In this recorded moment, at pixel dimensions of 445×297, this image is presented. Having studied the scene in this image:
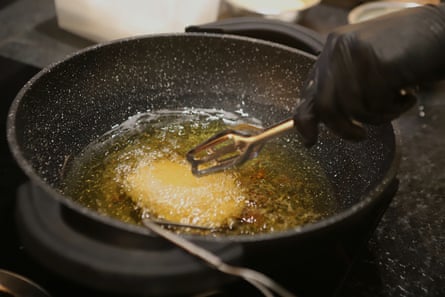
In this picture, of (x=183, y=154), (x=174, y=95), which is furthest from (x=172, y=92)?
(x=183, y=154)

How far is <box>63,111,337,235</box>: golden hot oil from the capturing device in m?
0.75

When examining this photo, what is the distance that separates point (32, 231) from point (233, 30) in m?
0.60

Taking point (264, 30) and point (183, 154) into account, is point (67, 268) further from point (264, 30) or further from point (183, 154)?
point (264, 30)

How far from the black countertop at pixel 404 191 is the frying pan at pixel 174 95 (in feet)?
0.33

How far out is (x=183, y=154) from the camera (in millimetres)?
864

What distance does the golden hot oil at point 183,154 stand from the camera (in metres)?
0.75

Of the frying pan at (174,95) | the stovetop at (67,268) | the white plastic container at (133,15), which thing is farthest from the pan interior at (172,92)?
the white plastic container at (133,15)

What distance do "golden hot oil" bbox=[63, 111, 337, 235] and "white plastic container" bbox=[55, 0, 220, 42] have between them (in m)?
0.32

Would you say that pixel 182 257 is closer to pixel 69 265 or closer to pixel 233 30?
pixel 69 265

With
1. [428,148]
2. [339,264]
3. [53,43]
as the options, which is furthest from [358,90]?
[53,43]

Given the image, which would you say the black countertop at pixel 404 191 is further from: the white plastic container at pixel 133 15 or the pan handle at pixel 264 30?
the pan handle at pixel 264 30

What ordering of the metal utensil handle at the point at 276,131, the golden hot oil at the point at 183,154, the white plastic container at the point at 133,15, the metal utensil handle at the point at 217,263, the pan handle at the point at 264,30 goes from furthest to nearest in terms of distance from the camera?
1. the white plastic container at the point at 133,15
2. the pan handle at the point at 264,30
3. the golden hot oil at the point at 183,154
4. the metal utensil handle at the point at 276,131
5. the metal utensil handle at the point at 217,263

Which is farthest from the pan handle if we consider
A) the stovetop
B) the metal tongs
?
the stovetop

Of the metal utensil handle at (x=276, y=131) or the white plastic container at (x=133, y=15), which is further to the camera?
the white plastic container at (x=133, y=15)
